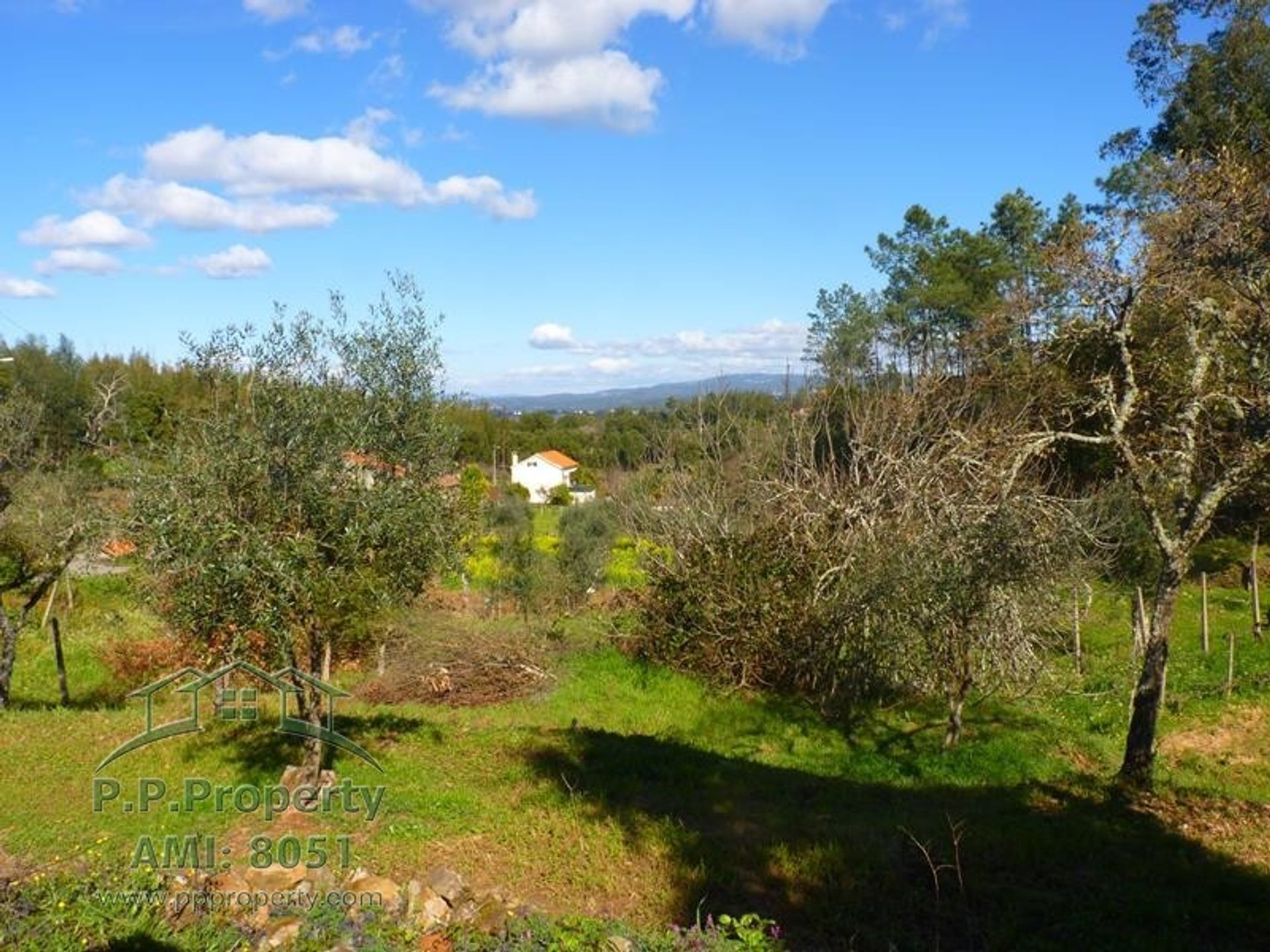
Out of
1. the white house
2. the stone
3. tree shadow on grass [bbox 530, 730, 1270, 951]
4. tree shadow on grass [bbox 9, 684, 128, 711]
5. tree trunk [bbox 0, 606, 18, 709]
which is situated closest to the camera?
tree shadow on grass [bbox 530, 730, 1270, 951]

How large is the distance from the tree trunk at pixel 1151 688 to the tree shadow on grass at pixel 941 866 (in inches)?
19.2

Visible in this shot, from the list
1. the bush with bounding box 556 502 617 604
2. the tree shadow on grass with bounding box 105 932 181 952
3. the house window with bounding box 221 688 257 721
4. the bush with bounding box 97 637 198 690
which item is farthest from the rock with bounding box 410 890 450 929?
the bush with bounding box 556 502 617 604

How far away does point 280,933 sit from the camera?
5883mm

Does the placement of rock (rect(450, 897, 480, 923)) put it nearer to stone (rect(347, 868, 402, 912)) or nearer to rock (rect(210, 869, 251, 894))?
stone (rect(347, 868, 402, 912))

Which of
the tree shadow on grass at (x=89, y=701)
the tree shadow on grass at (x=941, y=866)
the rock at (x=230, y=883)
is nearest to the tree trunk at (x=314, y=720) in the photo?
the rock at (x=230, y=883)

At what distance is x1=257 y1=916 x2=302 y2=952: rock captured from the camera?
19.0 feet

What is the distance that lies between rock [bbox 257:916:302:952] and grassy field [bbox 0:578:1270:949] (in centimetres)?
49

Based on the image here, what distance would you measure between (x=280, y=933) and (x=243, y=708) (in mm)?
7000

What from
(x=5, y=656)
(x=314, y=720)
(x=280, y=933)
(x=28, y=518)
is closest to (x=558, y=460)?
(x=28, y=518)

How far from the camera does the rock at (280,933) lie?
5.79 m

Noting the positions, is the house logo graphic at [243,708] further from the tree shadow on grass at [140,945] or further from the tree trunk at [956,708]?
the tree trunk at [956,708]

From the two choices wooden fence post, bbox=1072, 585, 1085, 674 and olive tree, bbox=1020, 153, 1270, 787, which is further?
wooden fence post, bbox=1072, 585, 1085, 674

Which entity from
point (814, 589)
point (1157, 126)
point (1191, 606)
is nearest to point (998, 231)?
point (1157, 126)

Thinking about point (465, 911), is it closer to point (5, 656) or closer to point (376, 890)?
point (376, 890)
